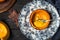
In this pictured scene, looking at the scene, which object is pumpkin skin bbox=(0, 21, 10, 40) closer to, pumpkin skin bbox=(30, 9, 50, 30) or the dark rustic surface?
the dark rustic surface

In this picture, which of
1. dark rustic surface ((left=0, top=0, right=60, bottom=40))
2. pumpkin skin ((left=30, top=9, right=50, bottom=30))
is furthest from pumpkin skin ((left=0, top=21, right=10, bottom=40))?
pumpkin skin ((left=30, top=9, right=50, bottom=30))

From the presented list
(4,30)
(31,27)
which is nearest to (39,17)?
(31,27)

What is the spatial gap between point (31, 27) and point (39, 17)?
6cm

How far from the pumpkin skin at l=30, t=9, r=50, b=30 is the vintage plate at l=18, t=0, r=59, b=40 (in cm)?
3

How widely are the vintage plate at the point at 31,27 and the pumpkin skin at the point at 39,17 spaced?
0.03 m

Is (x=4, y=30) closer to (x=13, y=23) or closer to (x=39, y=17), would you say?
(x=13, y=23)

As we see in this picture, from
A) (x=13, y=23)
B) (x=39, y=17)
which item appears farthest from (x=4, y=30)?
(x=39, y=17)

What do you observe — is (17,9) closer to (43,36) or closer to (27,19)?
(27,19)

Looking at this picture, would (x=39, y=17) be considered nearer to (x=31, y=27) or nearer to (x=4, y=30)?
(x=31, y=27)

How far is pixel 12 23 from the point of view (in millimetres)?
958

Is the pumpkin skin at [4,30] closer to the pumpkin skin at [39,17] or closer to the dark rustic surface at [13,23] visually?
the dark rustic surface at [13,23]

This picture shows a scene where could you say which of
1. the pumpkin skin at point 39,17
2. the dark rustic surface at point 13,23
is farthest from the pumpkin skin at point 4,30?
the pumpkin skin at point 39,17

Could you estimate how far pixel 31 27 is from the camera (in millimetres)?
955

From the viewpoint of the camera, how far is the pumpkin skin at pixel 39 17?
0.92 metres
